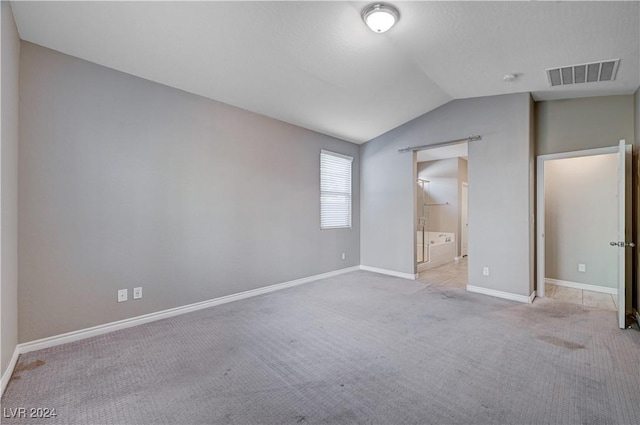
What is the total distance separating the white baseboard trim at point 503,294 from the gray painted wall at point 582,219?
1148mm

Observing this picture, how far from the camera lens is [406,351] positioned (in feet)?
8.15

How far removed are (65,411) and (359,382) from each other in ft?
6.06

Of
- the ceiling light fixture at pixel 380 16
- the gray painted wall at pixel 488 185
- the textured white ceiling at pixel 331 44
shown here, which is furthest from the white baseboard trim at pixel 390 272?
the ceiling light fixture at pixel 380 16

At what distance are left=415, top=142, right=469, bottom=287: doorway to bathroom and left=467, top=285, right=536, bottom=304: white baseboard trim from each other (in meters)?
1.88

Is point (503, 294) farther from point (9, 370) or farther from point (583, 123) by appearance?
point (9, 370)

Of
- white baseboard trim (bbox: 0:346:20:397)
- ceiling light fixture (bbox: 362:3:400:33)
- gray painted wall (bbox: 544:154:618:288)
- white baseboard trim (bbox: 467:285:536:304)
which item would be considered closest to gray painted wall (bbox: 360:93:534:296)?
white baseboard trim (bbox: 467:285:536:304)

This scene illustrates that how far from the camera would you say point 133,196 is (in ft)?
9.79

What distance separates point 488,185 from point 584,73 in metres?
1.60

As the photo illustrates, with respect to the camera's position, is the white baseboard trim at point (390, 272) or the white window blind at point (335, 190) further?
the white window blind at point (335, 190)


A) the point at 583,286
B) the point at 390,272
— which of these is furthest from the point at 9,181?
the point at 583,286

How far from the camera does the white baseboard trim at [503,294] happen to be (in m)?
3.83

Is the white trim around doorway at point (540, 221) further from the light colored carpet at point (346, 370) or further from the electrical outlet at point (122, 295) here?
the electrical outlet at point (122, 295)

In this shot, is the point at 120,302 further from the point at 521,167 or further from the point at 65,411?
the point at 521,167

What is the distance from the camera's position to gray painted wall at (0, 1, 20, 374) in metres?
1.98
